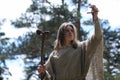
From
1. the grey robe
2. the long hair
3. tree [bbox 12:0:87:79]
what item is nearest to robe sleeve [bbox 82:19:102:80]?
the grey robe

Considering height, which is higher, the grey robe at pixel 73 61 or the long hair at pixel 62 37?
the long hair at pixel 62 37

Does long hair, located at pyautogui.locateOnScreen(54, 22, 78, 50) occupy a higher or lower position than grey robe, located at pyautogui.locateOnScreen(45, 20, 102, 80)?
higher

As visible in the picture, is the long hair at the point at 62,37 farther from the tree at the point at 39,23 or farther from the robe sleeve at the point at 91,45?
the tree at the point at 39,23

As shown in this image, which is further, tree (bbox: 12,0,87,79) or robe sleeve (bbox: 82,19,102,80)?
tree (bbox: 12,0,87,79)

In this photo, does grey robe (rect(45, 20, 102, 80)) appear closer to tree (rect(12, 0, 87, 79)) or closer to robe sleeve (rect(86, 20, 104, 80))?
robe sleeve (rect(86, 20, 104, 80))

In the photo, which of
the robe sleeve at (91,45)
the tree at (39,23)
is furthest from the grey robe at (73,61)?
the tree at (39,23)

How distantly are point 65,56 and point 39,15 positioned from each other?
1638 centimetres

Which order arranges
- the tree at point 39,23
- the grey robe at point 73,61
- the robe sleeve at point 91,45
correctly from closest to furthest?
1. the robe sleeve at point 91,45
2. the grey robe at point 73,61
3. the tree at point 39,23

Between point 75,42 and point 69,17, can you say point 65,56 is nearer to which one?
point 75,42

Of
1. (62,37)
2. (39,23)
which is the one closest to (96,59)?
(62,37)

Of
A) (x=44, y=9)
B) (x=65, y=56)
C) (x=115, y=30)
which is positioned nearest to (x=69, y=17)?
(x=44, y=9)

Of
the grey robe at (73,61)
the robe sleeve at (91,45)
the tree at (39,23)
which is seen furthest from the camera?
the tree at (39,23)

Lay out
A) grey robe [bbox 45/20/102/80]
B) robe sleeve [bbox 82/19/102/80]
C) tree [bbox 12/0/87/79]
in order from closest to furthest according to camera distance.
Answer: robe sleeve [bbox 82/19/102/80] → grey robe [bbox 45/20/102/80] → tree [bbox 12/0/87/79]

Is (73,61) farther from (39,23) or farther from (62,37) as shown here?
(39,23)
